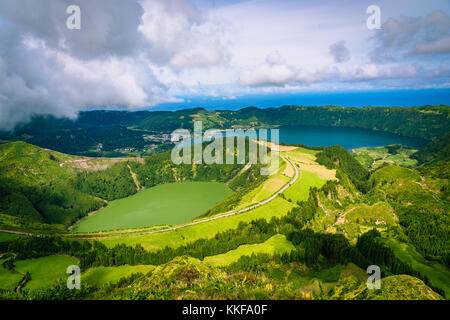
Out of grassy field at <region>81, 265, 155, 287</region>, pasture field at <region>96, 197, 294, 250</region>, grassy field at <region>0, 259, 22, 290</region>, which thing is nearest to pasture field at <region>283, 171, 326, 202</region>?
pasture field at <region>96, 197, 294, 250</region>

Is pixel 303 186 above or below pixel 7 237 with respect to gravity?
above

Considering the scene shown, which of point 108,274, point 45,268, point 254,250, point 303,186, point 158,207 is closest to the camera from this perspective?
point 108,274

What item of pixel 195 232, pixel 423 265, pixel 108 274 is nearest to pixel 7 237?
pixel 108 274

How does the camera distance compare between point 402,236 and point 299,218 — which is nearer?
point 402,236

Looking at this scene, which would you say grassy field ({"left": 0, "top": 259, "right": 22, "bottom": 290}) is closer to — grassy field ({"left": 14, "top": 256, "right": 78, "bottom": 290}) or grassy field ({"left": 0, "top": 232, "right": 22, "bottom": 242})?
grassy field ({"left": 14, "top": 256, "right": 78, "bottom": 290})

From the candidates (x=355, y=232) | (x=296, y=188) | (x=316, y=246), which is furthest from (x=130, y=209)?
(x=355, y=232)

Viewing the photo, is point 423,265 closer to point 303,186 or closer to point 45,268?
point 303,186
